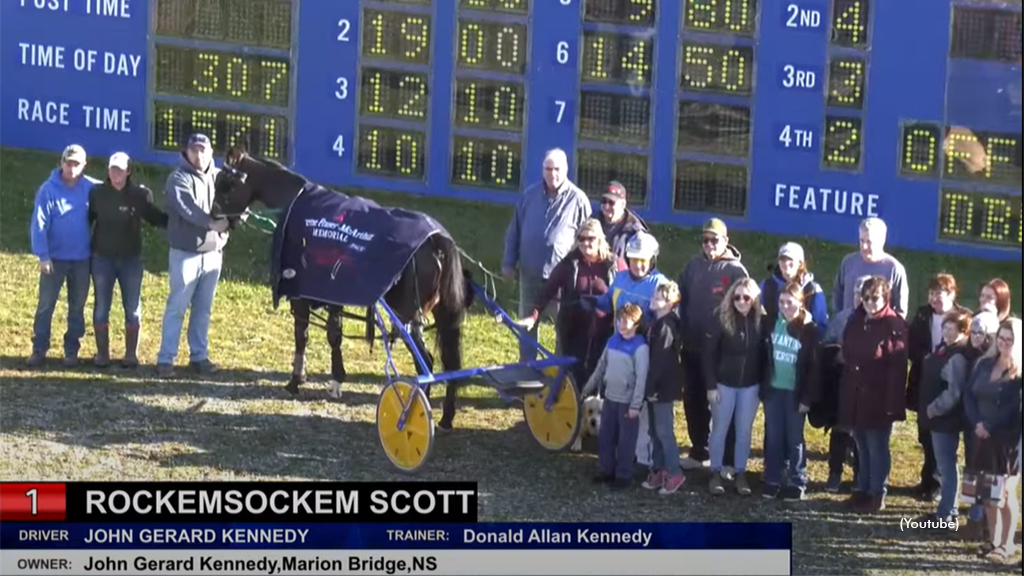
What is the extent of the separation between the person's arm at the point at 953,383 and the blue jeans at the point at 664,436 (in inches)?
49.3

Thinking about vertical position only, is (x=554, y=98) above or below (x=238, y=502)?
above

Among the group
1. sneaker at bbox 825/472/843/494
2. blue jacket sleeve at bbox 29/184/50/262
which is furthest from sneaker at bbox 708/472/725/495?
blue jacket sleeve at bbox 29/184/50/262

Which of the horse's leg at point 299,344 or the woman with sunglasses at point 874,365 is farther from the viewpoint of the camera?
the horse's leg at point 299,344

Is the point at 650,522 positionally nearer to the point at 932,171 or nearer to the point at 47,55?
the point at 932,171

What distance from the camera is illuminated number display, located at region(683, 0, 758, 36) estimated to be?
1121 cm

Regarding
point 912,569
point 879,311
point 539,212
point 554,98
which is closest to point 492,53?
point 554,98

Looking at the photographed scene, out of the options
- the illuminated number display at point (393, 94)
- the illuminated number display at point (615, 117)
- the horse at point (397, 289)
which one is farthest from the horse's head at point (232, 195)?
the illuminated number display at point (615, 117)

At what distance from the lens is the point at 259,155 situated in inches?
475

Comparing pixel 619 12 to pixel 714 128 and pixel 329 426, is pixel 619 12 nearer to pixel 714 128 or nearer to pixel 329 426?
pixel 714 128

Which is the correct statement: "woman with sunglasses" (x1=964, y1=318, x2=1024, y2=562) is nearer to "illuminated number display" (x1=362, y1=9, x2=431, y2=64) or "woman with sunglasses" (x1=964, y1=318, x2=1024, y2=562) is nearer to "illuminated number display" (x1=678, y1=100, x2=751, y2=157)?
"illuminated number display" (x1=678, y1=100, x2=751, y2=157)

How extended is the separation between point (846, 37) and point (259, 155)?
11.0 feet

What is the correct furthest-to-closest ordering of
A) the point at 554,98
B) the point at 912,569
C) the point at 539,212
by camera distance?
the point at 554,98 < the point at 539,212 < the point at 912,569

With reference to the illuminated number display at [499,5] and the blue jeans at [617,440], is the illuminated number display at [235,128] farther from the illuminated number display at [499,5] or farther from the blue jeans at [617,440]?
the blue jeans at [617,440]

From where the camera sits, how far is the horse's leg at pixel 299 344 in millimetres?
10742
